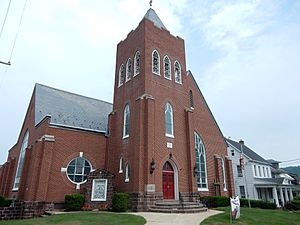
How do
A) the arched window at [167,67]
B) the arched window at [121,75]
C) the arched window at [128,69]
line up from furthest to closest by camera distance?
the arched window at [121,75] → the arched window at [128,69] → the arched window at [167,67]

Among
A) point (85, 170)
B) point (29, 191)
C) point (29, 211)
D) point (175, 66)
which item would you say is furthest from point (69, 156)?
point (175, 66)

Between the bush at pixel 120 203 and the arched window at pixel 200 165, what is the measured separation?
8449 mm

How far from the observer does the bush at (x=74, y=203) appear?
17672 mm

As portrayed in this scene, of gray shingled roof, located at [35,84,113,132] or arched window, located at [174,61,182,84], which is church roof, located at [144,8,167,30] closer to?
arched window, located at [174,61,182,84]

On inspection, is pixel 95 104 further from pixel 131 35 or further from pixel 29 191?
pixel 29 191

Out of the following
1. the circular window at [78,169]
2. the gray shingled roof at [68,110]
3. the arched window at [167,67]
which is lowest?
the circular window at [78,169]

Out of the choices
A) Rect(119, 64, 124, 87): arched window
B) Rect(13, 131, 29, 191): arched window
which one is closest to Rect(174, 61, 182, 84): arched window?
Rect(119, 64, 124, 87): arched window

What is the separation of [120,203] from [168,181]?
4.37 metres

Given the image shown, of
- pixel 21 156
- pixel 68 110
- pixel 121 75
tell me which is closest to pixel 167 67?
pixel 121 75

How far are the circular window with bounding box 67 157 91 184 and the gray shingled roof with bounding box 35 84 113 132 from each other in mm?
3100

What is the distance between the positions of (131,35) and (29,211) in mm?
17101

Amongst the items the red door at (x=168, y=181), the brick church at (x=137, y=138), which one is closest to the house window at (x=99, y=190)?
the brick church at (x=137, y=138)

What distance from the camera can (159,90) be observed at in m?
21.0

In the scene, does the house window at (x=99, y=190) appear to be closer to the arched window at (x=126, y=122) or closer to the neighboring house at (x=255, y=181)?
the arched window at (x=126, y=122)
